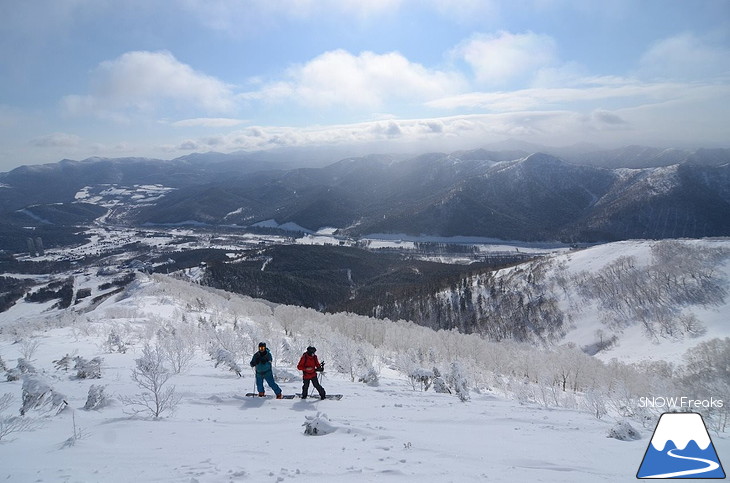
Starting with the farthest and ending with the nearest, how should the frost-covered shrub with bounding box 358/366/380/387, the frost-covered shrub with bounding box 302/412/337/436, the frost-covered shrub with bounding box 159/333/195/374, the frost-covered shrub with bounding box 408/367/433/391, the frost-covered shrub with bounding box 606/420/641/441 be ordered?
the frost-covered shrub with bounding box 408/367/433/391, the frost-covered shrub with bounding box 358/366/380/387, the frost-covered shrub with bounding box 159/333/195/374, the frost-covered shrub with bounding box 606/420/641/441, the frost-covered shrub with bounding box 302/412/337/436

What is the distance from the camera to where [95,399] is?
1448cm

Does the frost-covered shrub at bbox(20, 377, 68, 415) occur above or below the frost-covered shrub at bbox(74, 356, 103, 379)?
above

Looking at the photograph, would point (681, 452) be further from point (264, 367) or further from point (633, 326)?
point (633, 326)

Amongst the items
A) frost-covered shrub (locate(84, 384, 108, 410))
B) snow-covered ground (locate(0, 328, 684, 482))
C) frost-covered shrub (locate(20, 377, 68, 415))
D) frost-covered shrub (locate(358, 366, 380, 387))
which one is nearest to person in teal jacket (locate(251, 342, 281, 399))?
snow-covered ground (locate(0, 328, 684, 482))

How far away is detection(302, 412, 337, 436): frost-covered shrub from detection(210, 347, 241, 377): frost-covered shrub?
10.8 metres

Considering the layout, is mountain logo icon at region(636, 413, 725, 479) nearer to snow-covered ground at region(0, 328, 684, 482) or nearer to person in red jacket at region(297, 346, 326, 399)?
snow-covered ground at region(0, 328, 684, 482)

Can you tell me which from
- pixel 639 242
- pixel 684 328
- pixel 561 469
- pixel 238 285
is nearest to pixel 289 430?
pixel 561 469

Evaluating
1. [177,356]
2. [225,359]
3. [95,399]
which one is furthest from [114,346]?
[95,399]

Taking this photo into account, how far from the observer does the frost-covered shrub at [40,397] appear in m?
13.9

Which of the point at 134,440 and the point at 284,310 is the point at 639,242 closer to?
the point at 284,310

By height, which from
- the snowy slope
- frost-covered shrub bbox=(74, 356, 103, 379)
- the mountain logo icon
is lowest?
the snowy slope

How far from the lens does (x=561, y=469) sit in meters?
10.4

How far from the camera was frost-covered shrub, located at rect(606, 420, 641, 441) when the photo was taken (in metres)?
13.4

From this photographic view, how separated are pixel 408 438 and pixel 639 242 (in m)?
120
